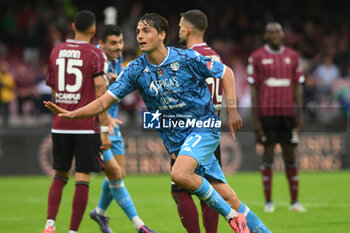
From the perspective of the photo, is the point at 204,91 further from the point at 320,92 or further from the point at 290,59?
the point at 320,92

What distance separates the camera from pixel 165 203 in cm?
1077

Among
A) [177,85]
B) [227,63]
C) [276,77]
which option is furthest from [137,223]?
[227,63]

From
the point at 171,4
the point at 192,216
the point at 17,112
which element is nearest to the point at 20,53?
the point at 17,112

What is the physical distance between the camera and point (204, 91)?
586 cm

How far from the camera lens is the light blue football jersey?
5758 mm

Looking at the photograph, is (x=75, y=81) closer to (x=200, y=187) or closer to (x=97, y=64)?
(x=97, y=64)

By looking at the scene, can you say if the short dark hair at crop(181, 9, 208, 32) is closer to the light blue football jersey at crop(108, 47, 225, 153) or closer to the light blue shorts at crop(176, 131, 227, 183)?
the light blue football jersey at crop(108, 47, 225, 153)

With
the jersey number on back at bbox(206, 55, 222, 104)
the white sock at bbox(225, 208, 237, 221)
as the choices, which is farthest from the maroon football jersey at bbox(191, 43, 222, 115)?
the white sock at bbox(225, 208, 237, 221)

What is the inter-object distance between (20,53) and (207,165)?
50.9 ft

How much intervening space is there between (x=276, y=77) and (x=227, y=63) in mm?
9920

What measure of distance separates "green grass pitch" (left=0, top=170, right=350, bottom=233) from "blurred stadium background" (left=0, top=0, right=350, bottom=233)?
125mm

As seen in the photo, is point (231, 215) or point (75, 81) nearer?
point (231, 215)

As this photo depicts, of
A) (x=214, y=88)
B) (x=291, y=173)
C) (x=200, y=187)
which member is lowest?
(x=291, y=173)

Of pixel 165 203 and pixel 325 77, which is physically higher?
pixel 325 77
